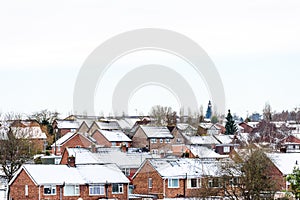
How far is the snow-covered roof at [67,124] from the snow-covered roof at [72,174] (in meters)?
63.8

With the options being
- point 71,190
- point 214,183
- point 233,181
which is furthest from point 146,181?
point 233,181

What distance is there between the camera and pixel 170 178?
55.7 meters

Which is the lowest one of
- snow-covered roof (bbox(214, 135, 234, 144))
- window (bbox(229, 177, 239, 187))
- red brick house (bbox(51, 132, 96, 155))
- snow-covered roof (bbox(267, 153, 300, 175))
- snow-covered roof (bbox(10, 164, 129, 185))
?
window (bbox(229, 177, 239, 187))

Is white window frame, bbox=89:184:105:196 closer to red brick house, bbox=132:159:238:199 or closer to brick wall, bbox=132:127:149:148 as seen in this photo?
red brick house, bbox=132:159:238:199

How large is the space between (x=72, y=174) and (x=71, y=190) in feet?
5.01

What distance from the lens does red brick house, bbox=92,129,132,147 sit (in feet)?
316

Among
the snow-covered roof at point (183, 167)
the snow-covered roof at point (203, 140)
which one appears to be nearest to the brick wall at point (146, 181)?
the snow-covered roof at point (183, 167)

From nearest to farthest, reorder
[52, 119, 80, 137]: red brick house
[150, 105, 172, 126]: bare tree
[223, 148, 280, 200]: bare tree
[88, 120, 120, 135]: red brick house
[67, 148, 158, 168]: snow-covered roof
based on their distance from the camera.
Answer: [223, 148, 280, 200]: bare tree
[67, 148, 158, 168]: snow-covered roof
[88, 120, 120, 135]: red brick house
[52, 119, 80, 137]: red brick house
[150, 105, 172, 126]: bare tree

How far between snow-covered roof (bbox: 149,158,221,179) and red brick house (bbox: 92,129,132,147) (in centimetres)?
3828

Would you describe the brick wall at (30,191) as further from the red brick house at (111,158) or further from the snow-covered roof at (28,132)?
the snow-covered roof at (28,132)

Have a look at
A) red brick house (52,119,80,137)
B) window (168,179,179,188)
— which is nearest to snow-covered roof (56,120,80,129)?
red brick house (52,119,80,137)

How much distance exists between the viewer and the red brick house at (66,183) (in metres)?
50.0

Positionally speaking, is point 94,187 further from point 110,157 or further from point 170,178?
point 110,157

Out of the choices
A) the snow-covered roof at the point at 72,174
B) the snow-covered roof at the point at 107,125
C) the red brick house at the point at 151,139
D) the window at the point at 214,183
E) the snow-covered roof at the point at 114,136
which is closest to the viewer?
the window at the point at 214,183
